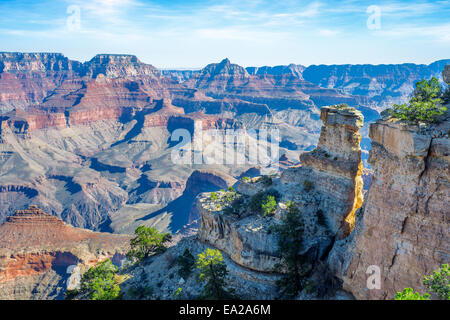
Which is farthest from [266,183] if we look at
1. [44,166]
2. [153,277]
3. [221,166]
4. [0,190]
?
[44,166]

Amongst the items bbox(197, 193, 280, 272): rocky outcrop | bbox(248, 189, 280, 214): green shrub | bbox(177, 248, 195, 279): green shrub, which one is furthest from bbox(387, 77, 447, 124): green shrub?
bbox(177, 248, 195, 279): green shrub

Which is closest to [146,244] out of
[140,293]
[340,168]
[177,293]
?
[140,293]

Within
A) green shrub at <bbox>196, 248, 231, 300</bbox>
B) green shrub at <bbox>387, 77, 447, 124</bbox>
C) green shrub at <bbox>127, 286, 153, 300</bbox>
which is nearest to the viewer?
green shrub at <bbox>387, 77, 447, 124</bbox>

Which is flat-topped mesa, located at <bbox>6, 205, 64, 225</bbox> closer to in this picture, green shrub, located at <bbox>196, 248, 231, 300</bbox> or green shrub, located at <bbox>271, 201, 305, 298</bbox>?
green shrub, located at <bbox>196, 248, 231, 300</bbox>
